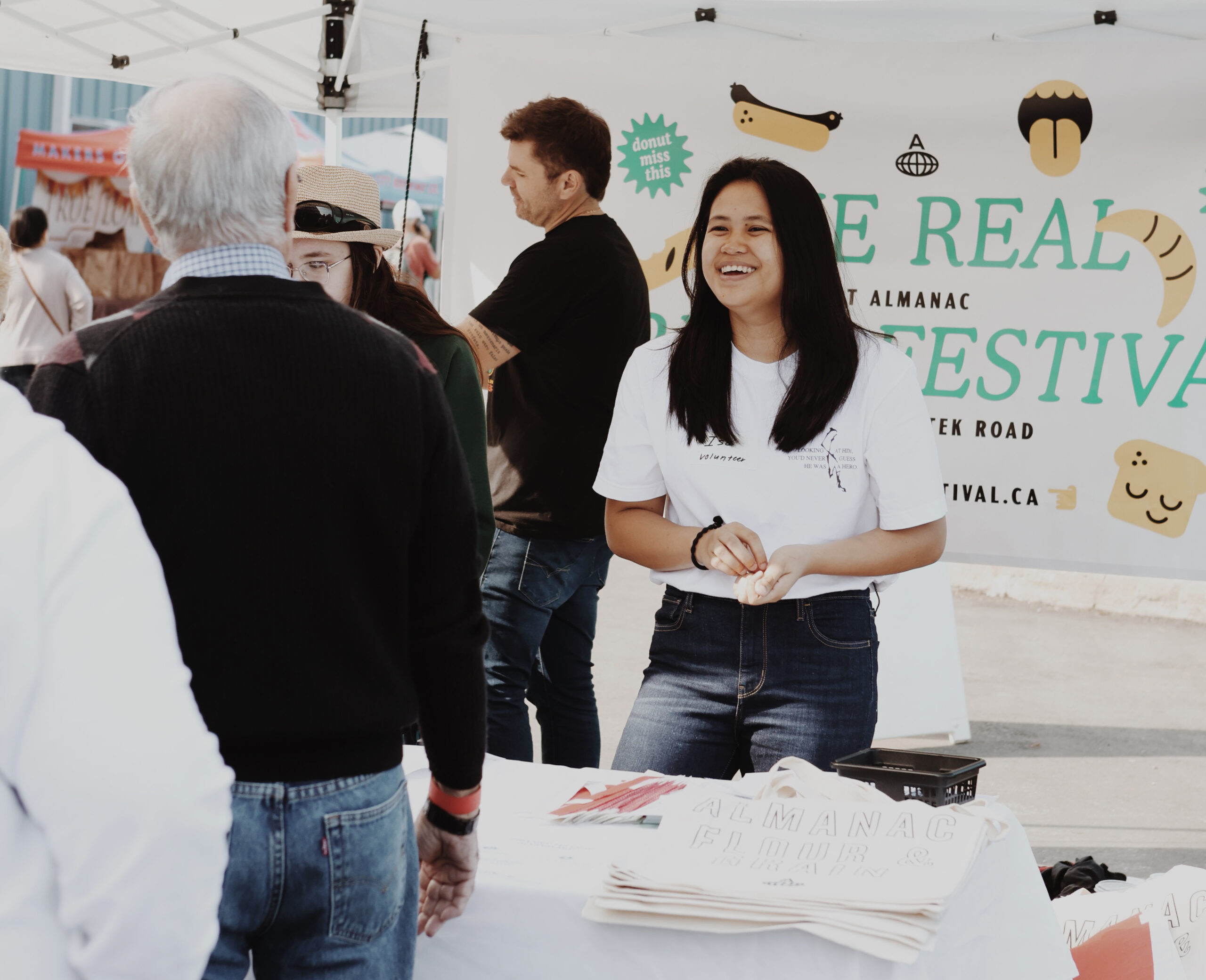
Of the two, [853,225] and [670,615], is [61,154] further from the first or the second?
[670,615]

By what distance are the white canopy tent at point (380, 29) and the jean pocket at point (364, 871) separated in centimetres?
285

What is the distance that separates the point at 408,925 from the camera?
3.71 ft

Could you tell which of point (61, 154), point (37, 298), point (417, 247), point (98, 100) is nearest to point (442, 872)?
point (37, 298)

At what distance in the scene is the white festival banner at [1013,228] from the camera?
3107mm

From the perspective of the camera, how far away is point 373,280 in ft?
6.81

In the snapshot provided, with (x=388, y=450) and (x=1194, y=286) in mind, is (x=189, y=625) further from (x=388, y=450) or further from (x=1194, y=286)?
(x=1194, y=286)

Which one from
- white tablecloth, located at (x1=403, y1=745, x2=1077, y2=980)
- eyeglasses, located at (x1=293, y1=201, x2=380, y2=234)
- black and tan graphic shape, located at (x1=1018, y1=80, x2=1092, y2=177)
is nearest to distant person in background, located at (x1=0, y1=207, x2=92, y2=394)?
eyeglasses, located at (x1=293, y1=201, x2=380, y2=234)

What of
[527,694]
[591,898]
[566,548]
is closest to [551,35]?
[566,548]

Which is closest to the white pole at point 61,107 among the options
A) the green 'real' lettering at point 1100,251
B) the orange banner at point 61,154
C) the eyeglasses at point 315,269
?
the orange banner at point 61,154

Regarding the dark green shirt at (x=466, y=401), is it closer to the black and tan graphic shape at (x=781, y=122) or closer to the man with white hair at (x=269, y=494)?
the man with white hair at (x=269, y=494)

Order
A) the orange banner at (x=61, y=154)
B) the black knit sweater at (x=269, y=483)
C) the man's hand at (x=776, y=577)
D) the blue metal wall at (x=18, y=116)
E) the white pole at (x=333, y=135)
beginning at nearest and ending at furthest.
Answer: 1. the black knit sweater at (x=269, y=483)
2. the man's hand at (x=776, y=577)
3. the white pole at (x=333, y=135)
4. the orange banner at (x=61, y=154)
5. the blue metal wall at (x=18, y=116)

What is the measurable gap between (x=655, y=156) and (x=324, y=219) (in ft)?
5.57

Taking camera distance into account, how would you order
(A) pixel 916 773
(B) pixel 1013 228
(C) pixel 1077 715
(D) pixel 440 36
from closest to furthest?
(A) pixel 916 773 → (B) pixel 1013 228 → (D) pixel 440 36 → (C) pixel 1077 715

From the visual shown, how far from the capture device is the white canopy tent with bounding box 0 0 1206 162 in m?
3.18
